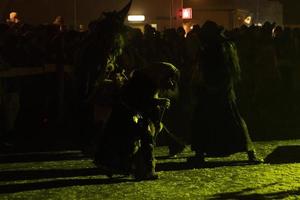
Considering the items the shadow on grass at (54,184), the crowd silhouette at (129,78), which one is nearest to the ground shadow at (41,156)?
the crowd silhouette at (129,78)

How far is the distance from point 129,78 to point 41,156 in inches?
112

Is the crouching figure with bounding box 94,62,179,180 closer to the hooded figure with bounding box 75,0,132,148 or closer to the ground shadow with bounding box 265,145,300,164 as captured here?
the hooded figure with bounding box 75,0,132,148

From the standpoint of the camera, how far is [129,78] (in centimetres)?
941

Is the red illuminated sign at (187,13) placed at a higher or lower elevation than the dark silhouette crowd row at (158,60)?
higher

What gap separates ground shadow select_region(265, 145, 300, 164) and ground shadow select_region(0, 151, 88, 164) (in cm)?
292

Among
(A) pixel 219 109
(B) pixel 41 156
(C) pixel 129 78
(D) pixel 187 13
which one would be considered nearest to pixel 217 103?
(A) pixel 219 109

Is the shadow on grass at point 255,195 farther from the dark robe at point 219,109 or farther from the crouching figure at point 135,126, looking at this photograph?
the dark robe at point 219,109

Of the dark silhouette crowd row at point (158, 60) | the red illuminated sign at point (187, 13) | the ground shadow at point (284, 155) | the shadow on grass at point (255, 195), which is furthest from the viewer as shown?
the red illuminated sign at point (187, 13)

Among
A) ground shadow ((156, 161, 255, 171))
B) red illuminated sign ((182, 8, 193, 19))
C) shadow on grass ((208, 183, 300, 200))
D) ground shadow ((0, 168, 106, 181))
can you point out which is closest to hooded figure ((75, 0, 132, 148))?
ground shadow ((0, 168, 106, 181))

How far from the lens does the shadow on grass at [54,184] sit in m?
8.86

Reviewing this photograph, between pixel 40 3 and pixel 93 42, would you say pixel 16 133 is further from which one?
pixel 40 3

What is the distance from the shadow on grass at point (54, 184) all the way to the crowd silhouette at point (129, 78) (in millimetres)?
742

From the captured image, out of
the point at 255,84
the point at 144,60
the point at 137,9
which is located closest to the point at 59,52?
the point at 144,60

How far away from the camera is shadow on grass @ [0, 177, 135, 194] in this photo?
29.1 ft
